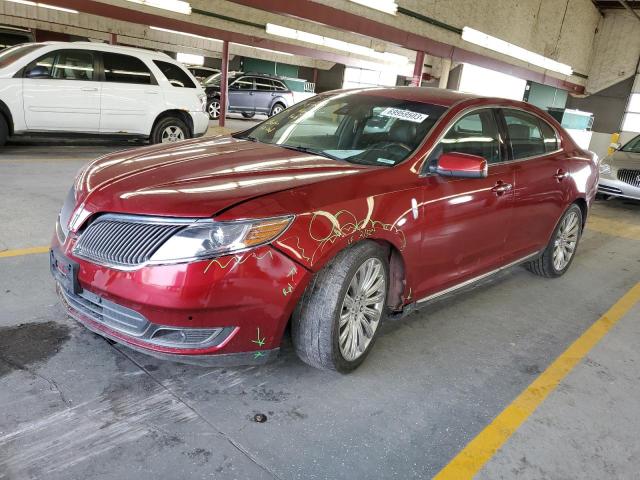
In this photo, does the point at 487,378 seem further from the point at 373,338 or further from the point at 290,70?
the point at 290,70

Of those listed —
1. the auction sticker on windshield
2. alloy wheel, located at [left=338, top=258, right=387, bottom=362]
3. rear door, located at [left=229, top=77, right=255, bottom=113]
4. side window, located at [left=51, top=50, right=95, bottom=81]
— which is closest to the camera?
alloy wheel, located at [left=338, top=258, right=387, bottom=362]

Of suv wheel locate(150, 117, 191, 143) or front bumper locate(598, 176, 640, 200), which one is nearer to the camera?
front bumper locate(598, 176, 640, 200)

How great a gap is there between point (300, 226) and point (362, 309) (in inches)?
28.3

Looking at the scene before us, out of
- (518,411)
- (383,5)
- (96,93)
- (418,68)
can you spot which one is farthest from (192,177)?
(418,68)

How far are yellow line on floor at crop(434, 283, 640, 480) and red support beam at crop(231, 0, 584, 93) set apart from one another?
9186 mm

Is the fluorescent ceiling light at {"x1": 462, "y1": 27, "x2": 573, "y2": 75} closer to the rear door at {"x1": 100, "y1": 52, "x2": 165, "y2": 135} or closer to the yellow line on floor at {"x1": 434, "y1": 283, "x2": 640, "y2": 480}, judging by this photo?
the rear door at {"x1": 100, "y1": 52, "x2": 165, "y2": 135}

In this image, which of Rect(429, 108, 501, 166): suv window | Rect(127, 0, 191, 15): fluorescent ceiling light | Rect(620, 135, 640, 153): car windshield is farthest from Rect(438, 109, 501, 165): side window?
Rect(127, 0, 191, 15): fluorescent ceiling light

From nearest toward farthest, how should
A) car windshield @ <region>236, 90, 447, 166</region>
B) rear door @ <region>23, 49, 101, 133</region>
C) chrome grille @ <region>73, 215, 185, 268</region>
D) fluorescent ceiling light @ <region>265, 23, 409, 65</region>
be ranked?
chrome grille @ <region>73, 215, 185, 268</region> → car windshield @ <region>236, 90, 447, 166</region> → rear door @ <region>23, 49, 101, 133</region> → fluorescent ceiling light @ <region>265, 23, 409, 65</region>

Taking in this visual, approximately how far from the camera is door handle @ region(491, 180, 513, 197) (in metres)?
3.70

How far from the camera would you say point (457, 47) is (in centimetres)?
1627

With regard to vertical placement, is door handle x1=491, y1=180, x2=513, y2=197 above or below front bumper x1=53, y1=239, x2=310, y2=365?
above

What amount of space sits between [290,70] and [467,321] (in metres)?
30.8

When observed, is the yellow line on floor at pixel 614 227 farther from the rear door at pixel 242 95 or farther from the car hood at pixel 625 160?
the rear door at pixel 242 95

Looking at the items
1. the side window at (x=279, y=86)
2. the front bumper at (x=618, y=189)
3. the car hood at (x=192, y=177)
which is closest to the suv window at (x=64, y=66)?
the car hood at (x=192, y=177)
